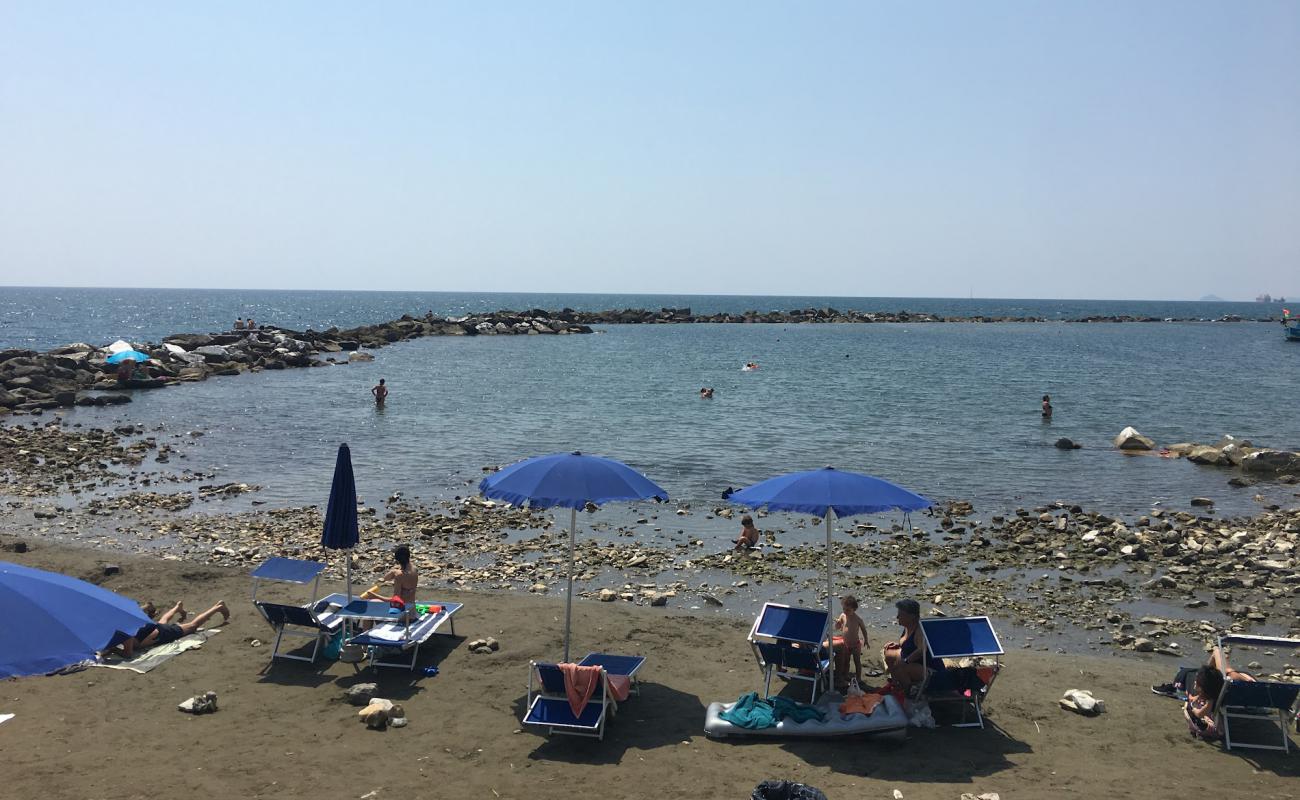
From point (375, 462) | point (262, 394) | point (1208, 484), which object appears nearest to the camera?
point (1208, 484)

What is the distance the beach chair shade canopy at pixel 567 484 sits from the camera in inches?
357

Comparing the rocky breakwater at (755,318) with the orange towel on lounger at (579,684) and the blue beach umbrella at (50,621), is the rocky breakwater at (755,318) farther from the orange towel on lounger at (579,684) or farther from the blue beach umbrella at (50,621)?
the blue beach umbrella at (50,621)

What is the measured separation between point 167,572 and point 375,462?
11.3 metres

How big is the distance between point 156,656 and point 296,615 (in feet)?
5.87

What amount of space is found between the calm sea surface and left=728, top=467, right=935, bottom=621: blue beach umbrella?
9012mm

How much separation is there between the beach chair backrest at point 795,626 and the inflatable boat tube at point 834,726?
1216mm

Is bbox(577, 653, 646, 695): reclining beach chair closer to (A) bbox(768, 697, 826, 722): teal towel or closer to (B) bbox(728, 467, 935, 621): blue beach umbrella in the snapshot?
(A) bbox(768, 697, 826, 722): teal towel

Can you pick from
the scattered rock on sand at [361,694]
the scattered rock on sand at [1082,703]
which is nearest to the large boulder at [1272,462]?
the scattered rock on sand at [1082,703]

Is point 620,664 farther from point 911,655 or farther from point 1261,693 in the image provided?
point 1261,693

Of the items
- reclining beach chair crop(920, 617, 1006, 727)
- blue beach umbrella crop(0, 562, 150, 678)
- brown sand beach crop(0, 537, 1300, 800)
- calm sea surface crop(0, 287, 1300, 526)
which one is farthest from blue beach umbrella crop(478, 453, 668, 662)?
calm sea surface crop(0, 287, 1300, 526)

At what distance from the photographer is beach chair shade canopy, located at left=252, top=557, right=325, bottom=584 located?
1097 centimetres

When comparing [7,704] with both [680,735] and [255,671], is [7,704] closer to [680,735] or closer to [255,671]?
[255,671]

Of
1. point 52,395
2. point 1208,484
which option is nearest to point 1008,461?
point 1208,484

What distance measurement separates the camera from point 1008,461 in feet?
85.8
